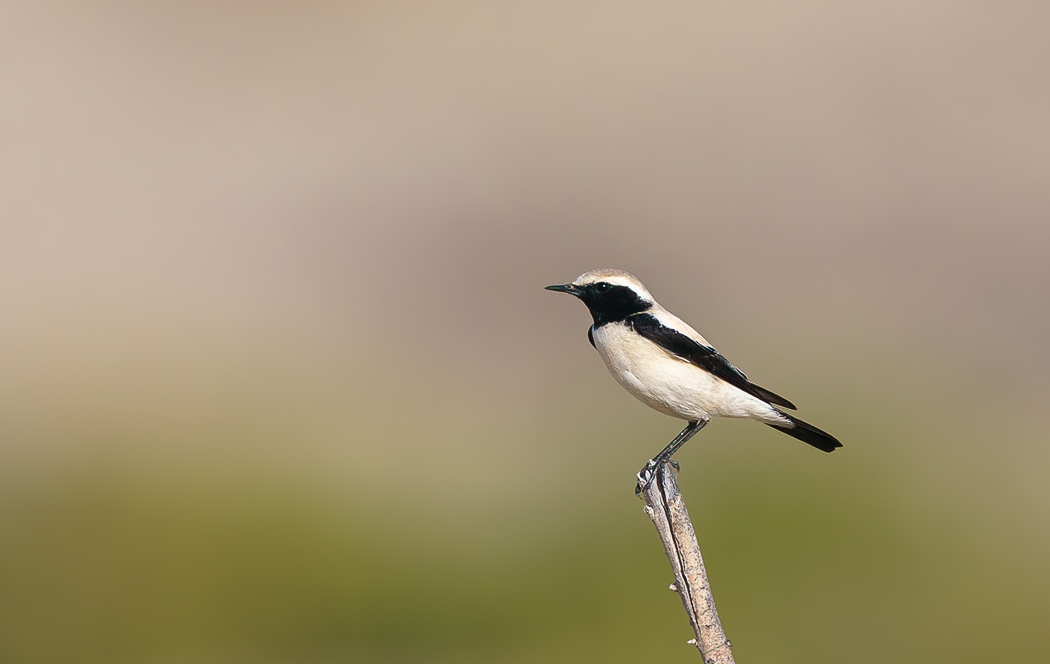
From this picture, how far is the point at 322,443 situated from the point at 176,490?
233cm

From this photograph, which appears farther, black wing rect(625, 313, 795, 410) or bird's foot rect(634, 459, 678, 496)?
bird's foot rect(634, 459, 678, 496)

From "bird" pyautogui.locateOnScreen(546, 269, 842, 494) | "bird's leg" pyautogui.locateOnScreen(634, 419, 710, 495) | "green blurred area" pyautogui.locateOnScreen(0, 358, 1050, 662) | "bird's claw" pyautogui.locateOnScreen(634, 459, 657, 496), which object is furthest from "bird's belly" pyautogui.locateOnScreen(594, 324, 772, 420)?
"green blurred area" pyautogui.locateOnScreen(0, 358, 1050, 662)

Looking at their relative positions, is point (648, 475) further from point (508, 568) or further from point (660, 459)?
point (508, 568)

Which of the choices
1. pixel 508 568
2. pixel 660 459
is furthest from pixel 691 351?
pixel 508 568

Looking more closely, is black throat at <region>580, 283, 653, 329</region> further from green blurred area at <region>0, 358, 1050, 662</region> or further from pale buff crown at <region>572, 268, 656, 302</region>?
green blurred area at <region>0, 358, 1050, 662</region>

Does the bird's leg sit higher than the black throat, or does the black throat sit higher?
the black throat

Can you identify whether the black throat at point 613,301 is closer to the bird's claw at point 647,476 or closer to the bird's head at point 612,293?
the bird's head at point 612,293

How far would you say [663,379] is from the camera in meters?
4.68

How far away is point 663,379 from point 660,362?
0.07 m

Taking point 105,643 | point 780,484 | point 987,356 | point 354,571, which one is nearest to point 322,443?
point 354,571

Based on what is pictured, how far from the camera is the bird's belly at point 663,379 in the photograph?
15.4 feet

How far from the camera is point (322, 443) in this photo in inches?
462

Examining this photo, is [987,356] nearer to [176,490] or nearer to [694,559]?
[176,490]

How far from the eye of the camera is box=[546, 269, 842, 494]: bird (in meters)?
4.71
